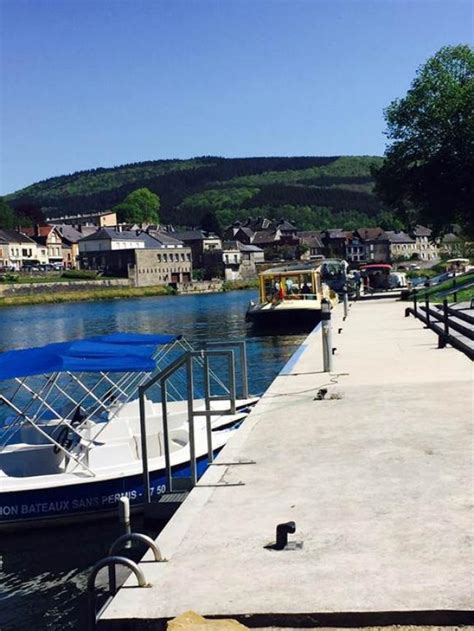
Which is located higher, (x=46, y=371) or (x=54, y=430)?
(x=46, y=371)

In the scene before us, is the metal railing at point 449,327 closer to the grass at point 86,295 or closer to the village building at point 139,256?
the grass at point 86,295

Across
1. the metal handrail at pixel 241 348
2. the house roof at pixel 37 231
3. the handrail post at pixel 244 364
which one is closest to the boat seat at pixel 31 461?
the metal handrail at pixel 241 348

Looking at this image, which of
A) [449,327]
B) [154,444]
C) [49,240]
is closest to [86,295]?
[49,240]

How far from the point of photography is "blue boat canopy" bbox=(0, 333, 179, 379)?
504 inches

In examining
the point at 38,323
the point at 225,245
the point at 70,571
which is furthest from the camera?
the point at 225,245

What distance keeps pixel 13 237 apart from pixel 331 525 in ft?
532

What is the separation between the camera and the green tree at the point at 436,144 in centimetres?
5494

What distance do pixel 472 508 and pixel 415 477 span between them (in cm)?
128

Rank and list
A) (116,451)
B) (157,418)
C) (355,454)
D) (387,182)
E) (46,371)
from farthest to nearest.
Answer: (387,182), (157,418), (116,451), (46,371), (355,454)

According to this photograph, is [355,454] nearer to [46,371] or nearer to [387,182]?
[46,371]

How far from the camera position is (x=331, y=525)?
291 inches

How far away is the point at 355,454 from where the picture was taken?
10086 millimetres

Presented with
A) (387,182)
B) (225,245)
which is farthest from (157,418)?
(225,245)

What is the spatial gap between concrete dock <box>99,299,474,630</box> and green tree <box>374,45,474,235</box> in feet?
144
